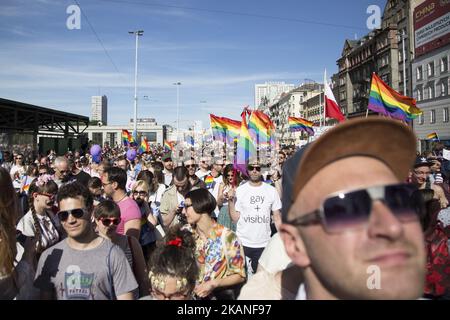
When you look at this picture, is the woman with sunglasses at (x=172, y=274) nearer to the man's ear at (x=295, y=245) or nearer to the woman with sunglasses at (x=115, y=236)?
the woman with sunglasses at (x=115, y=236)

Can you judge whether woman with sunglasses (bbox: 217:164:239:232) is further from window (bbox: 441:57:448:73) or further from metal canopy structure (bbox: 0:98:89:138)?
window (bbox: 441:57:448:73)

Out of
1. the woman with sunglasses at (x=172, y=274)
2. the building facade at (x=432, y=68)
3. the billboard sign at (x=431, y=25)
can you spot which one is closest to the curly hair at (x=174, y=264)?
the woman with sunglasses at (x=172, y=274)

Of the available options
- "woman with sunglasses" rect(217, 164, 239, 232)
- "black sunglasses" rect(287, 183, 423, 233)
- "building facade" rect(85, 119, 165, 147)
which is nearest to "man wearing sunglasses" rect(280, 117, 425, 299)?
"black sunglasses" rect(287, 183, 423, 233)

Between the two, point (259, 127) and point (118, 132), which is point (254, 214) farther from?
point (118, 132)

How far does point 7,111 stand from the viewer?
19.7 meters

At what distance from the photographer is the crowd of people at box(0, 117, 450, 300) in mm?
1098

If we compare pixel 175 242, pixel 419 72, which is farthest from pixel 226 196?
pixel 419 72

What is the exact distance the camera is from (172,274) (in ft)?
8.25

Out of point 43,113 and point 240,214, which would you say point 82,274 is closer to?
point 240,214

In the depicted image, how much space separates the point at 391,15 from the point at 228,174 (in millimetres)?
54767

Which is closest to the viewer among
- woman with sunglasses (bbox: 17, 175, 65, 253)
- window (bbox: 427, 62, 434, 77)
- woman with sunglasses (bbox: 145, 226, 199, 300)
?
woman with sunglasses (bbox: 145, 226, 199, 300)

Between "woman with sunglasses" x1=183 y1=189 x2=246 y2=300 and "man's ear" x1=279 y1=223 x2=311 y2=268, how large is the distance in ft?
6.32

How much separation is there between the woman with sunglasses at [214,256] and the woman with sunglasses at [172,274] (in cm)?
47

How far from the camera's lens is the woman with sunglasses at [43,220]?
3644mm
